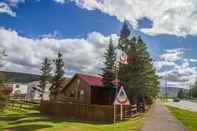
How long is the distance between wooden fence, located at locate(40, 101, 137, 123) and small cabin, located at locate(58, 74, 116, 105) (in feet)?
19.2

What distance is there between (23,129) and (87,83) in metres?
18.3

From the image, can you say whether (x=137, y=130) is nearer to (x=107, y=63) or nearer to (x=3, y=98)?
(x=3, y=98)

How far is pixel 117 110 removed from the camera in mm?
28156

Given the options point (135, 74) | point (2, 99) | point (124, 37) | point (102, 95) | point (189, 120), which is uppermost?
point (124, 37)

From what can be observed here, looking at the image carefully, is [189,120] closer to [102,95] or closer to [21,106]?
[102,95]

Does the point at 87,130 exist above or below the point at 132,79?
below

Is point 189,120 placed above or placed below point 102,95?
below

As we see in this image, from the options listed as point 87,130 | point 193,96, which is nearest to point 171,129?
point 87,130

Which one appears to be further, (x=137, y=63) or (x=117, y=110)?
(x=137, y=63)

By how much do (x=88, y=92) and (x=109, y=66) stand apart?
4.10m

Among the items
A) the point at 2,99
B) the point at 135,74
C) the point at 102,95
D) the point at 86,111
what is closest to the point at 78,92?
the point at 102,95

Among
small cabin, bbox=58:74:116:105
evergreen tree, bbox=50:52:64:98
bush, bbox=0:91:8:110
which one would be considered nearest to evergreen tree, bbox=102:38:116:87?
small cabin, bbox=58:74:116:105

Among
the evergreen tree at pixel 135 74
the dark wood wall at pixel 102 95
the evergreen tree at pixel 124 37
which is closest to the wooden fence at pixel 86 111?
the evergreen tree at pixel 135 74

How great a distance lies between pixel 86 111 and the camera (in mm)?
30016
